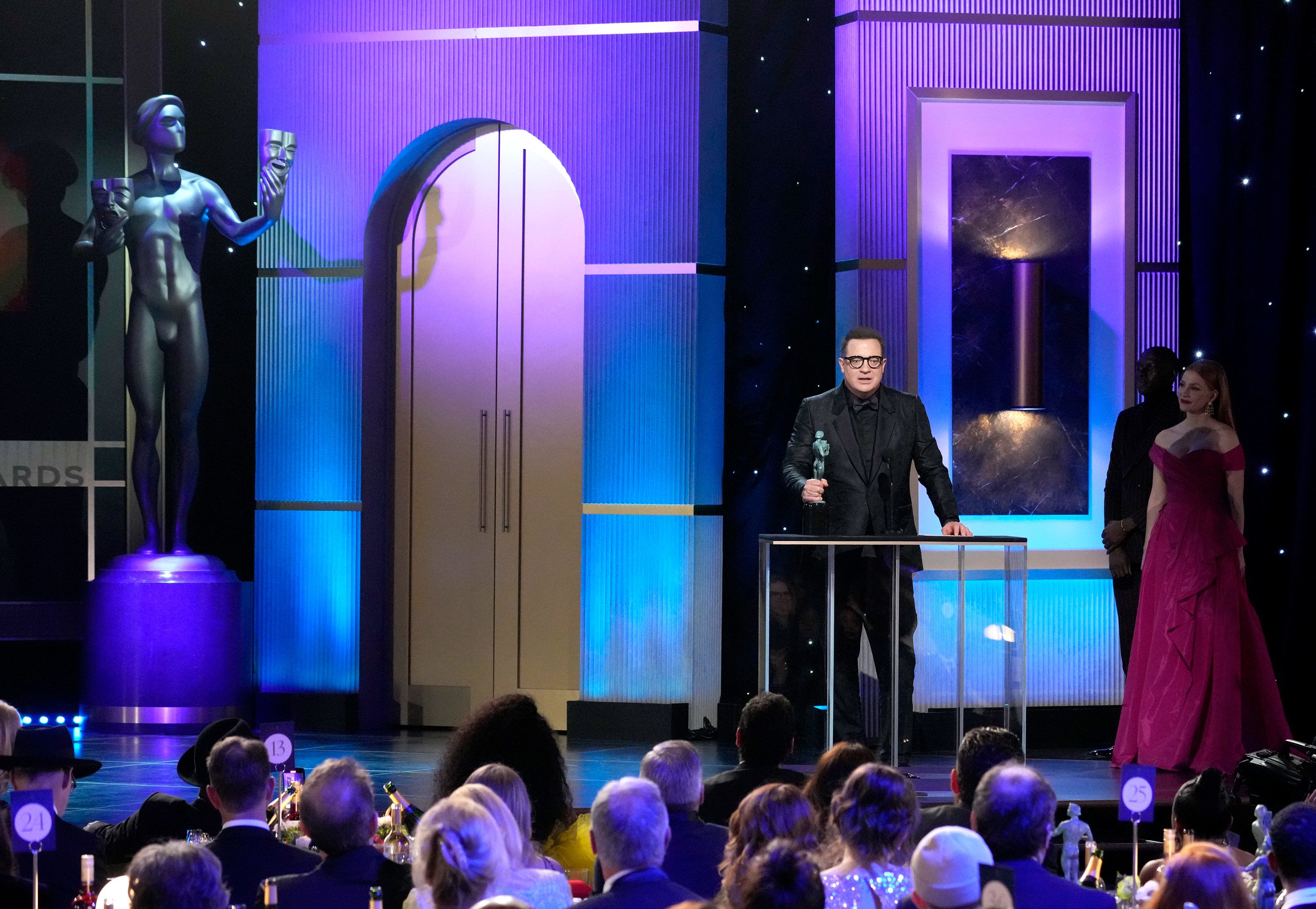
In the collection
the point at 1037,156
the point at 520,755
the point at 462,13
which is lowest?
the point at 520,755

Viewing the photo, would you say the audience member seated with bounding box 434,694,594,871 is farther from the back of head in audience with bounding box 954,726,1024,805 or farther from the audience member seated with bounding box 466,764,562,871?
the back of head in audience with bounding box 954,726,1024,805

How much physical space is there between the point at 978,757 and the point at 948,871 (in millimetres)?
1253

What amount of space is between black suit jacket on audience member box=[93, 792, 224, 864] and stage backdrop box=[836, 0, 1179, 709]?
3.82m

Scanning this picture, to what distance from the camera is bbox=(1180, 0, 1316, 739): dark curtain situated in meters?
7.04

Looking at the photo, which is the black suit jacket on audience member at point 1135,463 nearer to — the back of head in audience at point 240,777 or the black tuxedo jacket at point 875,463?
the black tuxedo jacket at point 875,463

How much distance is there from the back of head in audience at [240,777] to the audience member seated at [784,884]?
59.4 inches

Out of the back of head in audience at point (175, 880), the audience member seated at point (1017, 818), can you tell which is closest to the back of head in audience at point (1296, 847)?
the audience member seated at point (1017, 818)

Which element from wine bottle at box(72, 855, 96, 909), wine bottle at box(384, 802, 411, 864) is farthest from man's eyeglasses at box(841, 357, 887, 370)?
wine bottle at box(72, 855, 96, 909)

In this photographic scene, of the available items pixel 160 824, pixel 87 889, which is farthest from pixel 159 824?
pixel 87 889

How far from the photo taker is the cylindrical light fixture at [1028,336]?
691cm

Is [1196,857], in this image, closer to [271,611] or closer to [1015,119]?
[1015,119]

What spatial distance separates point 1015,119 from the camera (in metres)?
7.20

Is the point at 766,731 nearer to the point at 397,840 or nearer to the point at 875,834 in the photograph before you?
the point at 397,840

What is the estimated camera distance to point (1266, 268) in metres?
7.06
